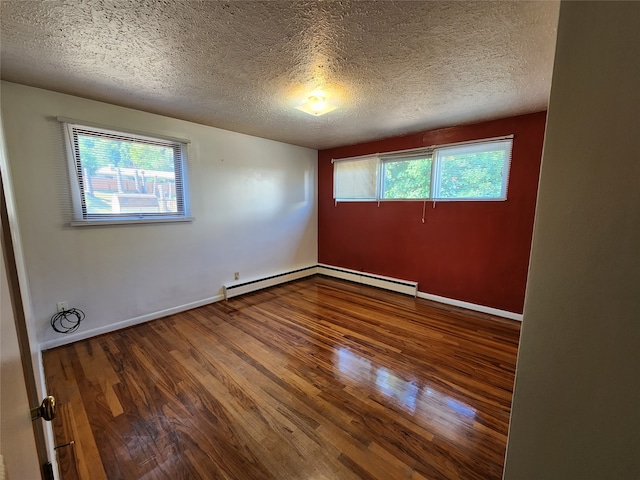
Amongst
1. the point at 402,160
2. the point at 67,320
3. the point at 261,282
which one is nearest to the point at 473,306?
the point at 402,160

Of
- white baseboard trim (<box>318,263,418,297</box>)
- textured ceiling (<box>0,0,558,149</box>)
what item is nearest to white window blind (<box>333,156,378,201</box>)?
white baseboard trim (<box>318,263,418,297</box>)

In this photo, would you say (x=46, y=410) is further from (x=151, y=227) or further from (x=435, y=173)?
(x=435, y=173)

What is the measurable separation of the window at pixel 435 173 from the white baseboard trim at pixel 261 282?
1.53 meters

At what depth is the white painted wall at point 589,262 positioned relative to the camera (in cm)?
53

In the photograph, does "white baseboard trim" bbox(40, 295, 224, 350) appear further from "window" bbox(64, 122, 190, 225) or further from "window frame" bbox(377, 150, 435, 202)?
"window frame" bbox(377, 150, 435, 202)

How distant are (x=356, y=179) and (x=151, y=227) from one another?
2.90 meters

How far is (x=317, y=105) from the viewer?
2.29 meters

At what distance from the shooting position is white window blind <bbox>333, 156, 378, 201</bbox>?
154 inches

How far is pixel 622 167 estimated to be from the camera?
530mm

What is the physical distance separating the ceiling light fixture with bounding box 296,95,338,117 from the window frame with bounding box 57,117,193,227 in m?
1.55

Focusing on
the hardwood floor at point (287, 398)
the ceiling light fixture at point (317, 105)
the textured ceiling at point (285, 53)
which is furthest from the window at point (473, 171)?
the ceiling light fixture at point (317, 105)

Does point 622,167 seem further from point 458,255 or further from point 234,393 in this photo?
point 458,255

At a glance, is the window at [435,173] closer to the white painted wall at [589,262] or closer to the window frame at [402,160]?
the window frame at [402,160]

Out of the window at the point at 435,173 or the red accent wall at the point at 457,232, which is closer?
the red accent wall at the point at 457,232
